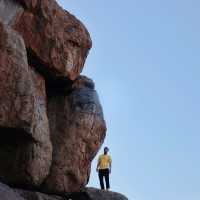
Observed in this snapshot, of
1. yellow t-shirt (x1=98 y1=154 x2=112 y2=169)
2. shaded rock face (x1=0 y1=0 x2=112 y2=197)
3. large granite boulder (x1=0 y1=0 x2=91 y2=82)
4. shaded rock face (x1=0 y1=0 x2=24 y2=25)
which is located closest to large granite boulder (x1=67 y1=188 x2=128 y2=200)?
shaded rock face (x1=0 y1=0 x2=112 y2=197)

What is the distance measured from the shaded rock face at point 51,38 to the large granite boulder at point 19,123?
2.15m

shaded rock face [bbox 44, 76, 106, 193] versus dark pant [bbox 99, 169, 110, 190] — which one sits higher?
shaded rock face [bbox 44, 76, 106, 193]

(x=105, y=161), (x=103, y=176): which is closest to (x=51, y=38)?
(x=105, y=161)

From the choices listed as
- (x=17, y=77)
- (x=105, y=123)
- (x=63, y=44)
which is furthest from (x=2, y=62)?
(x=105, y=123)

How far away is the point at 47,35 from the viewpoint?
104ft

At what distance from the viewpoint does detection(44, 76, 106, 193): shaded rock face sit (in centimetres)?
3105

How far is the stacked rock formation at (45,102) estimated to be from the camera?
27625 millimetres

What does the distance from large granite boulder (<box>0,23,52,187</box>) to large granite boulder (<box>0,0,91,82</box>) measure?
2140mm

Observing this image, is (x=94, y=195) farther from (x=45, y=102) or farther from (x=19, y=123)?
(x=19, y=123)

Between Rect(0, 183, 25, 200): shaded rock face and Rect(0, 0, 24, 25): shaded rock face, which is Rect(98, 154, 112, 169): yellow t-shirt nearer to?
Rect(0, 0, 24, 25): shaded rock face

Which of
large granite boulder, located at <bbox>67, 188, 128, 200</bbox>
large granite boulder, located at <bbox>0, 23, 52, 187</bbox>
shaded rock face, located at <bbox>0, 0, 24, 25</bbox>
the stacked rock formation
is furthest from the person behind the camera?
large granite boulder, located at <bbox>67, 188, 128, 200</bbox>

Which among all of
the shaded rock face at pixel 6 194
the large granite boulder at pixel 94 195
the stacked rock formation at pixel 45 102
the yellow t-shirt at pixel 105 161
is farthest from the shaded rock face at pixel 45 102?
the shaded rock face at pixel 6 194

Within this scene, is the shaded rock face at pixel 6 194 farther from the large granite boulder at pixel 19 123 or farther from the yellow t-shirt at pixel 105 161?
the yellow t-shirt at pixel 105 161

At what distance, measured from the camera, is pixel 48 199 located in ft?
94.9
